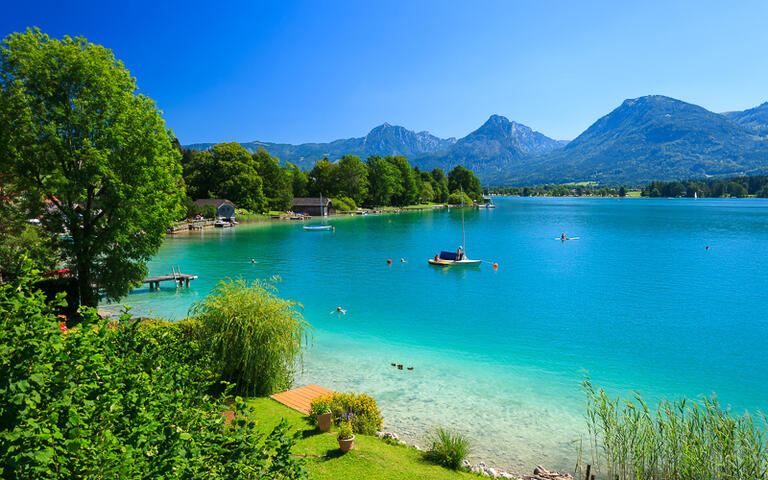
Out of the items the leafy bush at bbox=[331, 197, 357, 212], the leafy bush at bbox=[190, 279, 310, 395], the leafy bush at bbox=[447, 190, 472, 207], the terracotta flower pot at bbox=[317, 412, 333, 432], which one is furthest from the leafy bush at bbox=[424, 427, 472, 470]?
the leafy bush at bbox=[447, 190, 472, 207]

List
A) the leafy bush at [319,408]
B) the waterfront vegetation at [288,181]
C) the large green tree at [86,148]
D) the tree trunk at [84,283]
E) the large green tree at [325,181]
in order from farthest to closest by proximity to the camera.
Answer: the large green tree at [325,181] → the waterfront vegetation at [288,181] → the tree trunk at [84,283] → the large green tree at [86,148] → the leafy bush at [319,408]

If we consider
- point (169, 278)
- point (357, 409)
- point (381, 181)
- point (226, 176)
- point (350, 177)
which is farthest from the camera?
point (381, 181)

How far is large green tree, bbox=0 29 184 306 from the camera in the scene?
1848cm

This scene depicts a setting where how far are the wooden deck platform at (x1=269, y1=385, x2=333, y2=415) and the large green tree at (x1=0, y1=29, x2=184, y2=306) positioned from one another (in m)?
12.6

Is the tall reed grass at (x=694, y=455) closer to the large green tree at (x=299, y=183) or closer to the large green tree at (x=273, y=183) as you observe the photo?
the large green tree at (x=273, y=183)

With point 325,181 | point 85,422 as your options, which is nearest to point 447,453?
point 85,422

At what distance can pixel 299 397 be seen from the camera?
14.0m

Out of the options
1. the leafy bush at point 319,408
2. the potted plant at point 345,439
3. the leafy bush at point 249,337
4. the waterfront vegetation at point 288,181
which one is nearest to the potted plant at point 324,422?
the leafy bush at point 319,408

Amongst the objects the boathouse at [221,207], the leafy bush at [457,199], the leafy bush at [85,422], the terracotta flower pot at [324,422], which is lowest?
the terracotta flower pot at [324,422]

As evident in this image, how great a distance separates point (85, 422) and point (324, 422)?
7698mm

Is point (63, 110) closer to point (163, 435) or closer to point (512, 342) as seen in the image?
point (163, 435)

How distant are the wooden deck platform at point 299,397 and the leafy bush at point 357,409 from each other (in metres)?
0.69

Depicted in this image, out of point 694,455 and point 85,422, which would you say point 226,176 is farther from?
point 694,455

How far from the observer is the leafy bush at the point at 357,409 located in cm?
1226
